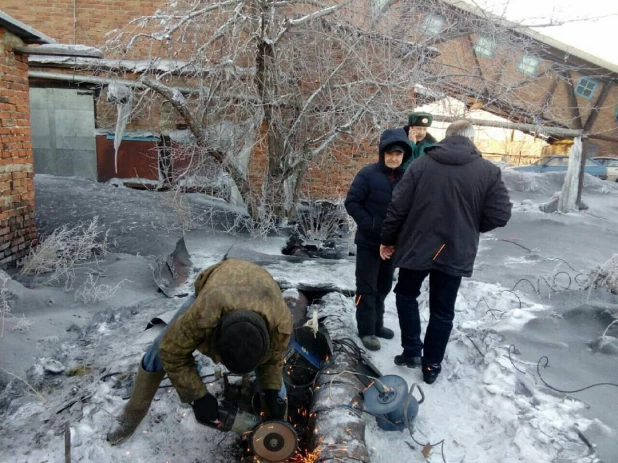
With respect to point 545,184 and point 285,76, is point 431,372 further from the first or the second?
point 545,184

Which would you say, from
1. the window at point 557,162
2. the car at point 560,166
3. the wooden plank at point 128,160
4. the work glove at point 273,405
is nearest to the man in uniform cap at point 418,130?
the work glove at point 273,405

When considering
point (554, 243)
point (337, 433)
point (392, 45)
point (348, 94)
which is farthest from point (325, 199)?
point (337, 433)

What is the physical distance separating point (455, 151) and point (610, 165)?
20575 millimetres

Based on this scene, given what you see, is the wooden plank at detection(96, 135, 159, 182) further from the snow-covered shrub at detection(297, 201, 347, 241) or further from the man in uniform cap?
the man in uniform cap

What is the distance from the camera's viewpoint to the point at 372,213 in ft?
12.3

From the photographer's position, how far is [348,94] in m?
7.02

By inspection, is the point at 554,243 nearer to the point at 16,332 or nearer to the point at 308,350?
the point at 308,350

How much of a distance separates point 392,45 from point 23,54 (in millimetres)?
5610

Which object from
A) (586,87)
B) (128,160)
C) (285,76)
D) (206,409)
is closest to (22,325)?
(206,409)

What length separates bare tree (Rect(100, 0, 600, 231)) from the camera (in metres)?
6.69

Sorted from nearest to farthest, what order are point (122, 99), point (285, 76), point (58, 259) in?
point (58, 259), point (285, 76), point (122, 99)

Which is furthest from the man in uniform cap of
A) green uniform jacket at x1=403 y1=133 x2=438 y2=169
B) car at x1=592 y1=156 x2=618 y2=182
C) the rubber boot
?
car at x1=592 y1=156 x2=618 y2=182

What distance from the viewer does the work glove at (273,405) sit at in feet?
8.63

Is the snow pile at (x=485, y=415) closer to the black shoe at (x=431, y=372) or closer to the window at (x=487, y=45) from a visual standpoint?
the black shoe at (x=431, y=372)
